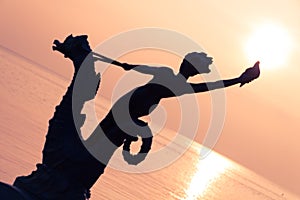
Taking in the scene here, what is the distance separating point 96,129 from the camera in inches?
310

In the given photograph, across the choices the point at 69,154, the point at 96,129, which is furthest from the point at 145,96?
the point at 69,154

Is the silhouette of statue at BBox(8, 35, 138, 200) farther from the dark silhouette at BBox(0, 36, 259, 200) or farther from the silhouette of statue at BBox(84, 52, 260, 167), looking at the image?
the silhouette of statue at BBox(84, 52, 260, 167)

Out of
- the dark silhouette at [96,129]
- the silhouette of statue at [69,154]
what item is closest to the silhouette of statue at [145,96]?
the dark silhouette at [96,129]

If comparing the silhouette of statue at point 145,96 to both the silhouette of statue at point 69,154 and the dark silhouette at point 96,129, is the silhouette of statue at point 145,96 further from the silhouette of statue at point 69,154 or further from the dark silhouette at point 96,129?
the silhouette of statue at point 69,154

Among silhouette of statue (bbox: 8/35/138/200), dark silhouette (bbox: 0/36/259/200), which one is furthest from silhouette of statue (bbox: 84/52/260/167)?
silhouette of statue (bbox: 8/35/138/200)

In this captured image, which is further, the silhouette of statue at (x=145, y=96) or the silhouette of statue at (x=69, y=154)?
the silhouette of statue at (x=69, y=154)

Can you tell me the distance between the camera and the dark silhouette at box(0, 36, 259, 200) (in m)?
7.56

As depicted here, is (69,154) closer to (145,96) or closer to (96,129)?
(96,129)

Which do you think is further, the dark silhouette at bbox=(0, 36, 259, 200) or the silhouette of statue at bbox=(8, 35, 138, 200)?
the silhouette of statue at bbox=(8, 35, 138, 200)

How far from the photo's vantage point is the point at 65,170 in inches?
306

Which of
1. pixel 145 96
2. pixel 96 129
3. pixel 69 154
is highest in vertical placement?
pixel 145 96

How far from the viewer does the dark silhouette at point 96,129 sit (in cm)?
756

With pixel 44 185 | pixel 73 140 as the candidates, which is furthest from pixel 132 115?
pixel 44 185

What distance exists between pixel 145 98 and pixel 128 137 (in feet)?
1.77
